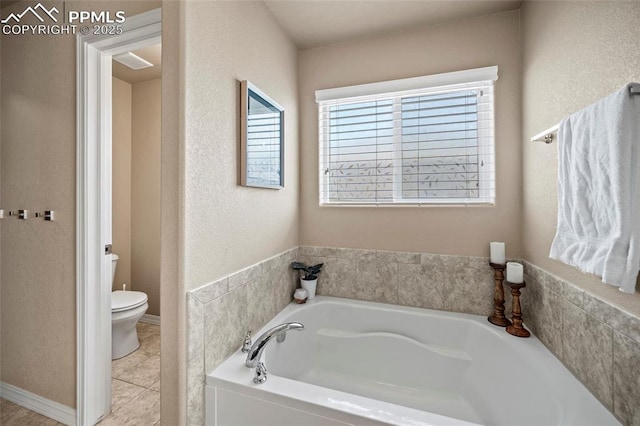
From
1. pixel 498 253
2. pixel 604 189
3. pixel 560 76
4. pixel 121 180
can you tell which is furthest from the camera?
pixel 121 180

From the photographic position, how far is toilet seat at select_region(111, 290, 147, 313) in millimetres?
2108

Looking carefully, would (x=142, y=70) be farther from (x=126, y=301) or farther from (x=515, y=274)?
(x=515, y=274)

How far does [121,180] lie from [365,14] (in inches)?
107

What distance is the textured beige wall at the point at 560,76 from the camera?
3.13 feet

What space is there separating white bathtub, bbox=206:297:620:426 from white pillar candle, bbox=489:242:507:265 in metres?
0.40

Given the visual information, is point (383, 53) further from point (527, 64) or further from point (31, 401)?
point (31, 401)

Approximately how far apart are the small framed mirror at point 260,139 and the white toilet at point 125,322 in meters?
1.56

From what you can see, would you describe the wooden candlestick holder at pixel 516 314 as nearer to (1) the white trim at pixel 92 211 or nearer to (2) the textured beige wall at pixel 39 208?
(1) the white trim at pixel 92 211

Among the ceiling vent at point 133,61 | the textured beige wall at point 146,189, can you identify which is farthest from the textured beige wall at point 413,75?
the textured beige wall at point 146,189

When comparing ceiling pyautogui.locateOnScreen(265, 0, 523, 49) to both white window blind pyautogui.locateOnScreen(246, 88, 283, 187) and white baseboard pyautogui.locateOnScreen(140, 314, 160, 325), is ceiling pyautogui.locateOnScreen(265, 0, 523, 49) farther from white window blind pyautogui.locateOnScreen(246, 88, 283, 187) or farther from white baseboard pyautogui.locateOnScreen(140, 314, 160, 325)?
white baseboard pyautogui.locateOnScreen(140, 314, 160, 325)

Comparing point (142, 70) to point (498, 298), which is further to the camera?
point (142, 70)

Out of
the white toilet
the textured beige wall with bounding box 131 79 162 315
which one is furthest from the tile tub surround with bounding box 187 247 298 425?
the textured beige wall with bounding box 131 79 162 315

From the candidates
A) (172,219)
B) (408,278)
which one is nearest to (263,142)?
(172,219)

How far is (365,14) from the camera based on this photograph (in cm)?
181
